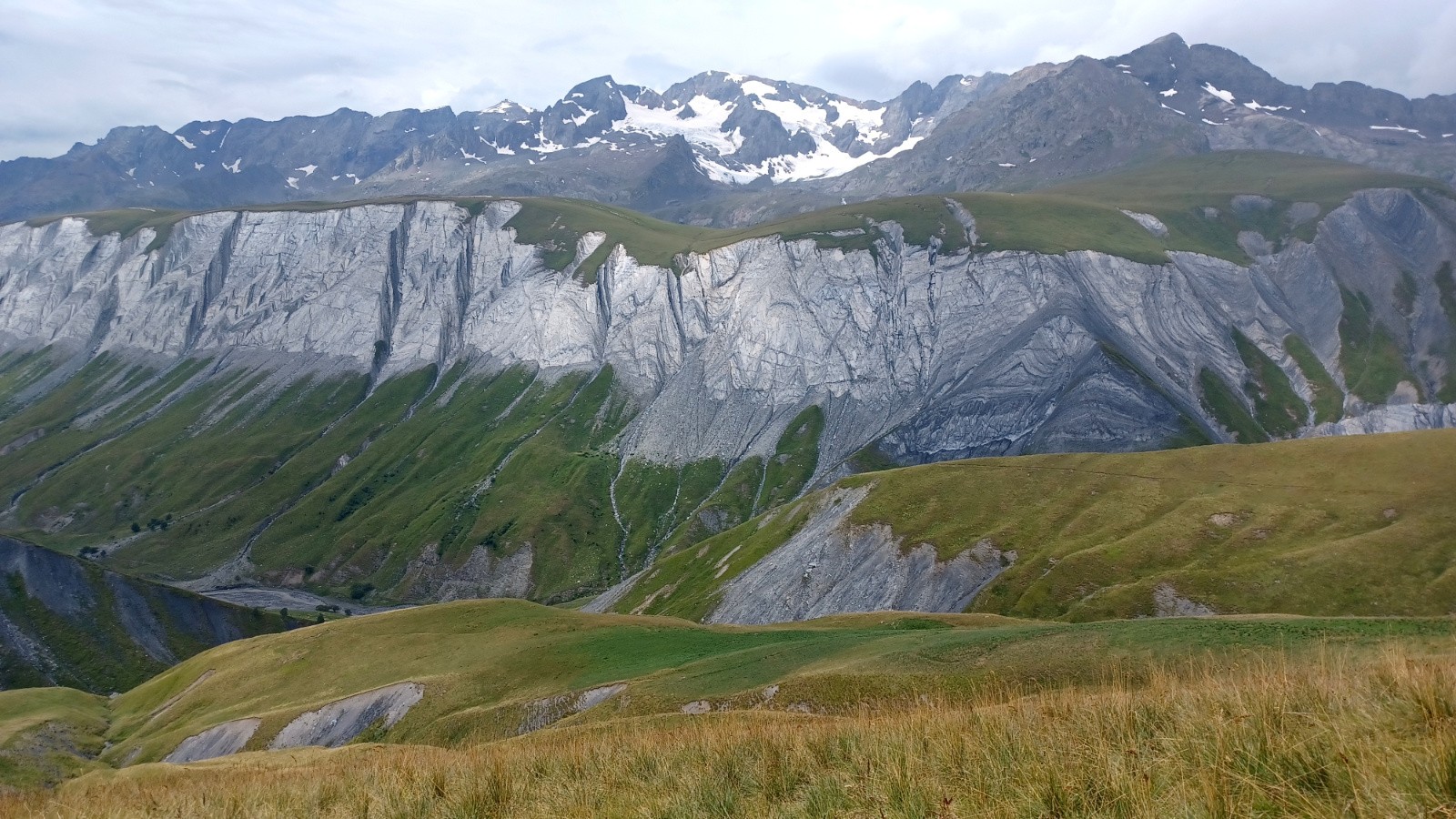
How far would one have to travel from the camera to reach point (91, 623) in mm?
116438

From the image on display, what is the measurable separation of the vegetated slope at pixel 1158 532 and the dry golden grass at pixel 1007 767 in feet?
207

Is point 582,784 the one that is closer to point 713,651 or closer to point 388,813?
point 388,813

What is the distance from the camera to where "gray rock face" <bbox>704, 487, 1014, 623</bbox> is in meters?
83.0

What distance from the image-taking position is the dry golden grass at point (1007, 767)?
6.72 meters

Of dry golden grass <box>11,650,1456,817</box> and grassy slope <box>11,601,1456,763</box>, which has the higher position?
dry golden grass <box>11,650,1456,817</box>

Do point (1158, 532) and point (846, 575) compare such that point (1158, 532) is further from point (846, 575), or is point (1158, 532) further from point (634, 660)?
point (634, 660)

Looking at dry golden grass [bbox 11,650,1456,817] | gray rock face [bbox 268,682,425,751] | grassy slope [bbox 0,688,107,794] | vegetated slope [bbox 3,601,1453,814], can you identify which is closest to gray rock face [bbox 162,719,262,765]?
vegetated slope [bbox 3,601,1453,814]

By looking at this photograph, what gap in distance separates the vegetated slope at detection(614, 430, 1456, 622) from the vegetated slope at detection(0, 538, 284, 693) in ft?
234

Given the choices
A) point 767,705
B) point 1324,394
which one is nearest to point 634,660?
point 767,705

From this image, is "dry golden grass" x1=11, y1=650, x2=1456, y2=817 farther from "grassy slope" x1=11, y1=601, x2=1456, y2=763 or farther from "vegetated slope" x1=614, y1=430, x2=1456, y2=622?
"vegetated slope" x1=614, y1=430, x2=1456, y2=622

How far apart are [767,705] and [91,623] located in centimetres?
12412

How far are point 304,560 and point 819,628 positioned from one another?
176 metres

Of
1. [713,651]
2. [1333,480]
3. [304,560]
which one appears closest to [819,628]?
[713,651]

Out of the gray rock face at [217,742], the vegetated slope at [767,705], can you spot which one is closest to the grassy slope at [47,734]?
the vegetated slope at [767,705]
